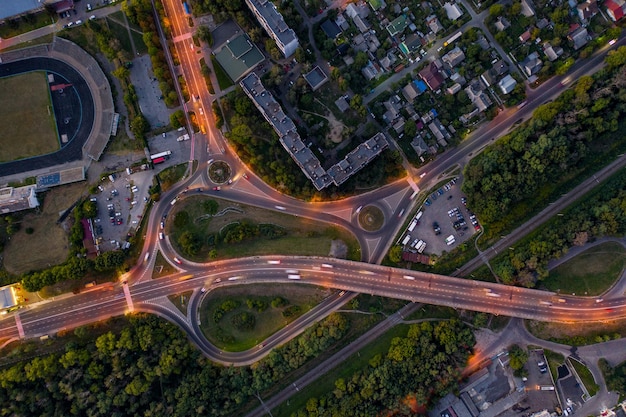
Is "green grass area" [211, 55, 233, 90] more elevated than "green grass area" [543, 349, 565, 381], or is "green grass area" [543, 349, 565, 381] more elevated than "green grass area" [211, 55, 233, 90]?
"green grass area" [211, 55, 233, 90]

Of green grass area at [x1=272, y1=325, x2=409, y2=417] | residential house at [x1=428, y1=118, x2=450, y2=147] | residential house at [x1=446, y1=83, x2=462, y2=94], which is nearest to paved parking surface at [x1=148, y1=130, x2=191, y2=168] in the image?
residential house at [x1=428, y1=118, x2=450, y2=147]

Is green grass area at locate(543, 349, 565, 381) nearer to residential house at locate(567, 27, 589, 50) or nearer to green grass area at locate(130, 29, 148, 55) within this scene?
residential house at locate(567, 27, 589, 50)

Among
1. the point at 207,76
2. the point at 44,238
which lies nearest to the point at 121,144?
the point at 207,76

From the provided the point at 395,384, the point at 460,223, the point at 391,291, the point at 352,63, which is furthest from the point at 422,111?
the point at 395,384

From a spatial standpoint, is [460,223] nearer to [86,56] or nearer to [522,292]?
[522,292]

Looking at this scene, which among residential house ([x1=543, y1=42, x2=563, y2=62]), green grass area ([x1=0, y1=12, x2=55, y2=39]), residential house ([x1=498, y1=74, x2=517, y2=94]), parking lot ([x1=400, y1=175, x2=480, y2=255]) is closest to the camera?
residential house ([x1=498, y1=74, x2=517, y2=94])

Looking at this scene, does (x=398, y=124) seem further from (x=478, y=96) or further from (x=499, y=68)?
(x=499, y=68)
